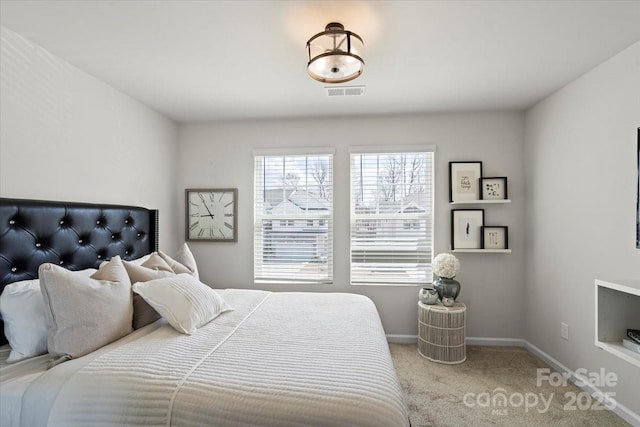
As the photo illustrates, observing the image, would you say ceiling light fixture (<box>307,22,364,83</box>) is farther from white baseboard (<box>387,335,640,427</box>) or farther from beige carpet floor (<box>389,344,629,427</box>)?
white baseboard (<box>387,335,640,427</box>)

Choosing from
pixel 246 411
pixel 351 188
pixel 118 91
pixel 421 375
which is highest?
pixel 118 91

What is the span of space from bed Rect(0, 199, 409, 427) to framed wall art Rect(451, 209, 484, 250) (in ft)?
5.49

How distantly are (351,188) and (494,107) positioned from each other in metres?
1.60

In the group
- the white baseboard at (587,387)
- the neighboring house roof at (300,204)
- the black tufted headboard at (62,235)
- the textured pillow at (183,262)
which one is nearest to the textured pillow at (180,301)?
the textured pillow at (183,262)

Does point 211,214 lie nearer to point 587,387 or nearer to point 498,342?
point 498,342

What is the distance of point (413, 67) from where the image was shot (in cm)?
227

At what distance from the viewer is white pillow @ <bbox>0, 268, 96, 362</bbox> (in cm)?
149

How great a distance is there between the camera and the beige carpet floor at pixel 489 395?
2033 mm

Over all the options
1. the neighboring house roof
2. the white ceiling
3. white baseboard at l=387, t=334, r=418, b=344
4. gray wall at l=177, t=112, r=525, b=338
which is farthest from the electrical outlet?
the neighboring house roof

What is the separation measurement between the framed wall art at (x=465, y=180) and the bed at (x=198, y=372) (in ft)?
6.11

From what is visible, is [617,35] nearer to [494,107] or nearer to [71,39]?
[494,107]

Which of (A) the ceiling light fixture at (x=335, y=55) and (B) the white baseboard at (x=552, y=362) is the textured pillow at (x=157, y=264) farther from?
(B) the white baseboard at (x=552, y=362)

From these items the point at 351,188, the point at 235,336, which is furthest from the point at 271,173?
the point at 235,336

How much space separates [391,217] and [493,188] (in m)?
1.04
